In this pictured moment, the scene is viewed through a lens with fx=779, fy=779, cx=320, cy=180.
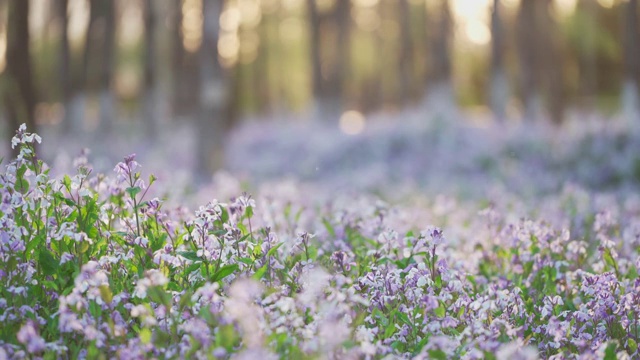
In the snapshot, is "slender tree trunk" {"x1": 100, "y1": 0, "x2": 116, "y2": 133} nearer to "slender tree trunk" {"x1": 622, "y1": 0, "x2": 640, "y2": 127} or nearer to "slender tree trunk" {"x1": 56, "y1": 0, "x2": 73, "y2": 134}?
"slender tree trunk" {"x1": 56, "y1": 0, "x2": 73, "y2": 134}

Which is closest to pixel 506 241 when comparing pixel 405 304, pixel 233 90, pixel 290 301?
pixel 405 304

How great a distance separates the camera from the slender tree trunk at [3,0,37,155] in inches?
512

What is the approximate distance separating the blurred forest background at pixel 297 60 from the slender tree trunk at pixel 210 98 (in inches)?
1.1

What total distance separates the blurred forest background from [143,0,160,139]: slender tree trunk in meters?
0.06

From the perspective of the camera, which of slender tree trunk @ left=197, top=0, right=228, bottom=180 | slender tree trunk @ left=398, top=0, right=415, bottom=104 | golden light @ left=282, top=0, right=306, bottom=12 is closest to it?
slender tree trunk @ left=197, top=0, right=228, bottom=180

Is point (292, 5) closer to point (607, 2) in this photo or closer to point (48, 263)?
point (607, 2)

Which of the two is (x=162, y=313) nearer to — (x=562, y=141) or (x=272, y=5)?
(x=562, y=141)

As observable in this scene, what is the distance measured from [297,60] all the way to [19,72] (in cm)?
4002

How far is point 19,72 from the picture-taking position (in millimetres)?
13617

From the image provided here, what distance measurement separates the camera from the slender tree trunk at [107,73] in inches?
1132

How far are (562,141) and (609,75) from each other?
3502cm

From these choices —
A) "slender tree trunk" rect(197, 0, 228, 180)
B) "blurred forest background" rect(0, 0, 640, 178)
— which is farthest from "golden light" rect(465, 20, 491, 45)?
"slender tree trunk" rect(197, 0, 228, 180)

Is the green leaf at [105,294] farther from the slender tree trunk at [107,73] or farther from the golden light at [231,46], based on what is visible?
the golden light at [231,46]

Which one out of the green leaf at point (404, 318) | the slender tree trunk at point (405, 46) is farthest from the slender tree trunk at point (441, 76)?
the green leaf at point (404, 318)
